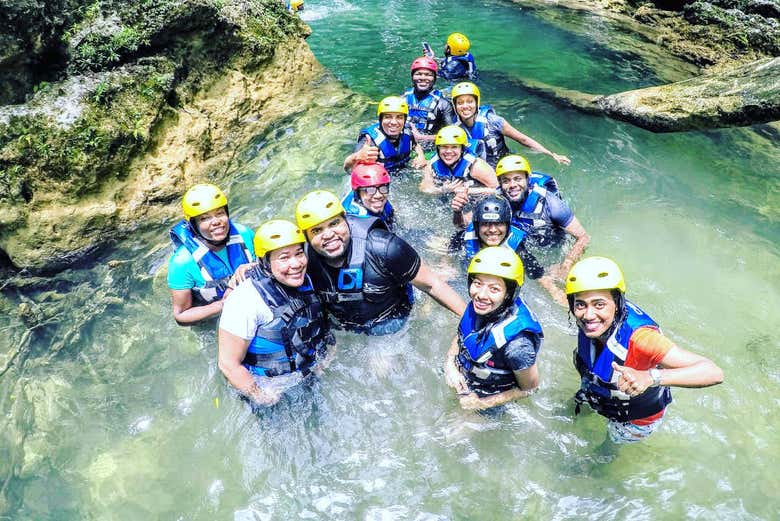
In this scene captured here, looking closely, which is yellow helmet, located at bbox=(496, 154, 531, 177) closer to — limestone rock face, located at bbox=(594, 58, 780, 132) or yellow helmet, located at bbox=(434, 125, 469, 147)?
yellow helmet, located at bbox=(434, 125, 469, 147)

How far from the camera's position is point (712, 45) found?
52.8 ft

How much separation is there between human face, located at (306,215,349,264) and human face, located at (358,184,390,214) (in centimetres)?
166

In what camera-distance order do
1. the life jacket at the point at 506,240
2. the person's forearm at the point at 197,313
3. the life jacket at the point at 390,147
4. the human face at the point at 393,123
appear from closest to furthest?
the person's forearm at the point at 197,313 < the life jacket at the point at 506,240 < the human face at the point at 393,123 < the life jacket at the point at 390,147

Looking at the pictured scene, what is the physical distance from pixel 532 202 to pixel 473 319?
8.75ft

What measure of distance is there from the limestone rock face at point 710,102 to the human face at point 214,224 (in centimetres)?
803

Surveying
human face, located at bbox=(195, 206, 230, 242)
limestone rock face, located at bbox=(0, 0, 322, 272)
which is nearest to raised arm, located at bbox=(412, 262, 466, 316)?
human face, located at bbox=(195, 206, 230, 242)

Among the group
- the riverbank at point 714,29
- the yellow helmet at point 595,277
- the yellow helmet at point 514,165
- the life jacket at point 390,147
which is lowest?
the riverbank at point 714,29

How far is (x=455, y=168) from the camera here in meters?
7.57

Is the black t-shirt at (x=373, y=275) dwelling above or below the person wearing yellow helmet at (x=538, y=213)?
above

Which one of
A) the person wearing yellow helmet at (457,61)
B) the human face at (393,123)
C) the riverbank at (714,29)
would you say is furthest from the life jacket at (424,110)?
the riverbank at (714,29)

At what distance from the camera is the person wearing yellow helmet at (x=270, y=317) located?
4.00 metres

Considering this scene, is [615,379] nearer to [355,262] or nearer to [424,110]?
[355,262]

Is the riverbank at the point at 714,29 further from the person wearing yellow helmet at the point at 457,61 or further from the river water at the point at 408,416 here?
the river water at the point at 408,416

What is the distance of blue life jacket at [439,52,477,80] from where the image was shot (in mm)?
12633
